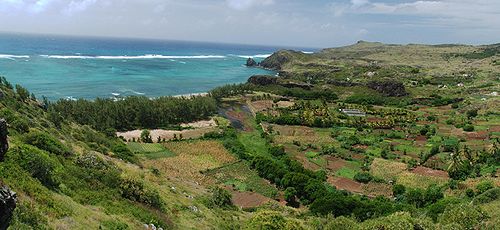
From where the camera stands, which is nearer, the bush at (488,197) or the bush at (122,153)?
the bush at (488,197)

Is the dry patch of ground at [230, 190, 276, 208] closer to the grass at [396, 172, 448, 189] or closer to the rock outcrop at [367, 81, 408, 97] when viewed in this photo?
the grass at [396, 172, 448, 189]

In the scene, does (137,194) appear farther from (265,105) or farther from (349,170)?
(265,105)

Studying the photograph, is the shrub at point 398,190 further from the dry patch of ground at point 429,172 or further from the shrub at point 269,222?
the shrub at point 269,222


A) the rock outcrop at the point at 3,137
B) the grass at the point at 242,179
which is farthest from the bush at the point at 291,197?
the rock outcrop at the point at 3,137

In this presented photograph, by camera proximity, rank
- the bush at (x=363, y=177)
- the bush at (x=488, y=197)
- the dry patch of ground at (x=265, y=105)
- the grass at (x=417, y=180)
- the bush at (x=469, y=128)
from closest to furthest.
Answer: the bush at (x=488, y=197) → the grass at (x=417, y=180) → the bush at (x=363, y=177) → the bush at (x=469, y=128) → the dry patch of ground at (x=265, y=105)

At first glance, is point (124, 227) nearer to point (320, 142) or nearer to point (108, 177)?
point (108, 177)

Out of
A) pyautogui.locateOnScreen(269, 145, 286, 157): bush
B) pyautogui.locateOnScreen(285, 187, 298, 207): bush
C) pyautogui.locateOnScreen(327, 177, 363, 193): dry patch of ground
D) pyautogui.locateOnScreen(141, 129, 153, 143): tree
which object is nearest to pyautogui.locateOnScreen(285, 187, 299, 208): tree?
pyautogui.locateOnScreen(285, 187, 298, 207): bush

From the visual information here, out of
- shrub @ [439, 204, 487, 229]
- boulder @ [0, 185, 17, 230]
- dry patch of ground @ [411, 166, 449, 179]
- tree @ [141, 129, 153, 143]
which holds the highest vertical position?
boulder @ [0, 185, 17, 230]

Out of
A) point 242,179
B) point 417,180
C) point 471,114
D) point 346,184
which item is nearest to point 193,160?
point 242,179
